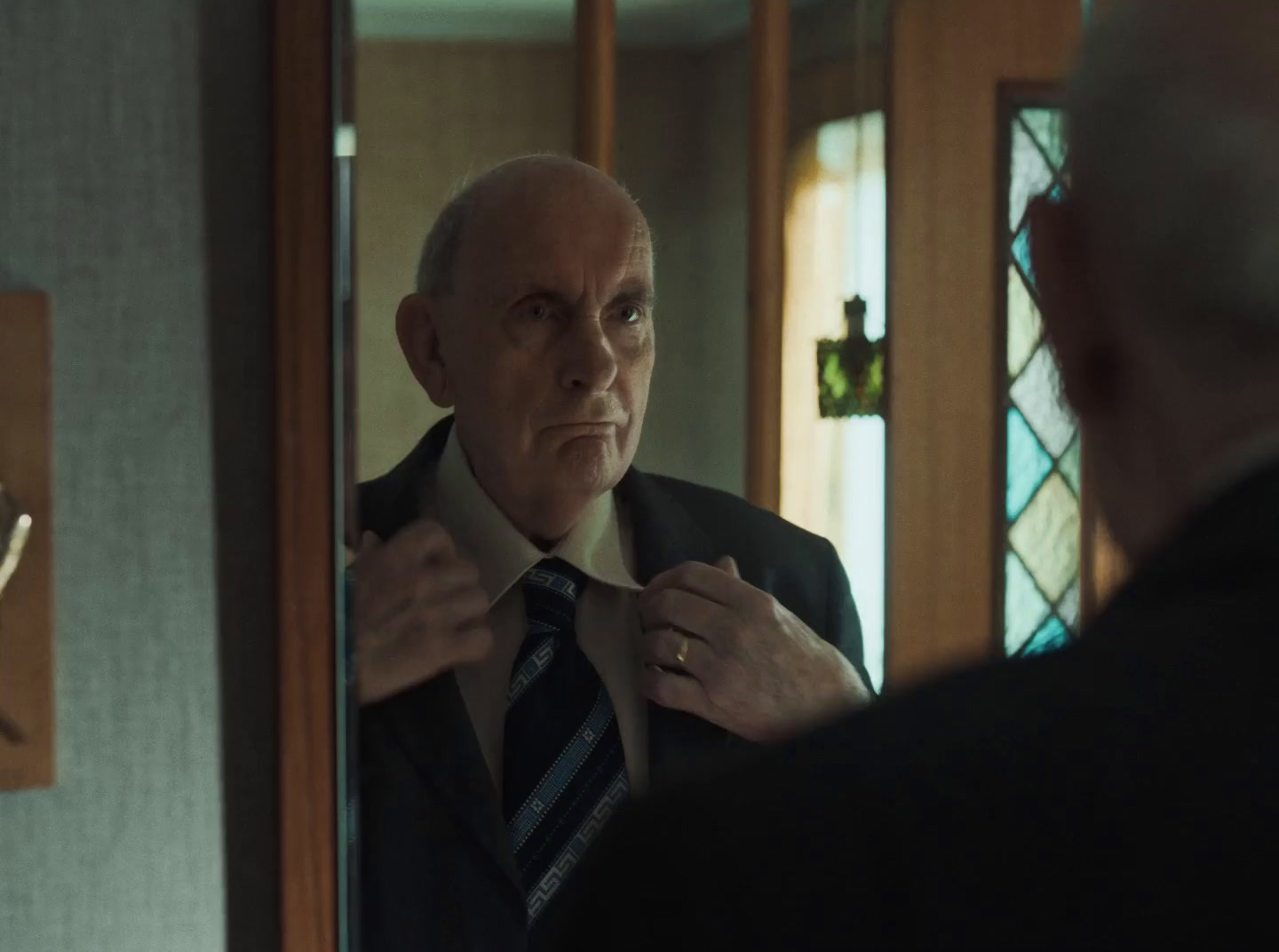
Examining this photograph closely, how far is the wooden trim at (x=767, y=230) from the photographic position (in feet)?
3.06

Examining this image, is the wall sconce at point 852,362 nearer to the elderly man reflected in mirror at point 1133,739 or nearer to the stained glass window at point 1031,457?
the stained glass window at point 1031,457

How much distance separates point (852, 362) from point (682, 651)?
0.20 meters

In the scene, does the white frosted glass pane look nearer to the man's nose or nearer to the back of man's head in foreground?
the man's nose

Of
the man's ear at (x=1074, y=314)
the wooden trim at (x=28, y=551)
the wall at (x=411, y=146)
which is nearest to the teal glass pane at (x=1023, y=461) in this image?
the wall at (x=411, y=146)

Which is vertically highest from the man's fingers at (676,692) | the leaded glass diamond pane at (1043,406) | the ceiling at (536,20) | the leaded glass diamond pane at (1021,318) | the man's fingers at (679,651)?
the ceiling at (536,20)

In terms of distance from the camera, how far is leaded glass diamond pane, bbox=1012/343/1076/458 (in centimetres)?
96

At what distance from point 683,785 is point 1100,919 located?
0.12 meters

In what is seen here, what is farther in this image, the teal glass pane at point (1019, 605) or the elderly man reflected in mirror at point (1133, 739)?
the teal glass pane at point (1019, 605)

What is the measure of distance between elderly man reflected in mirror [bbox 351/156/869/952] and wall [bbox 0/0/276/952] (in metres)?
0.10

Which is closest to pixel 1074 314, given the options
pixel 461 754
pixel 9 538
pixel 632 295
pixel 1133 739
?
pixel 1133 739

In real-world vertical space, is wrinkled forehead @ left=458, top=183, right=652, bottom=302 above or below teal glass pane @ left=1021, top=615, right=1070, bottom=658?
above

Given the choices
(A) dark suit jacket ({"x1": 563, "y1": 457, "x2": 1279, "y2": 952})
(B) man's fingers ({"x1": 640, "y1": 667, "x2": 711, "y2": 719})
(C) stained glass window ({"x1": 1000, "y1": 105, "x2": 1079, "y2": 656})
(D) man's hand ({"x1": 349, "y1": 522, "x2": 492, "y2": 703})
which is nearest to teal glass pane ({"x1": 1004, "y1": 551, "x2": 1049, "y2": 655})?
(C) stained glass window ({"x1": 1000, "y1": 105, "x2": 1079, "y2": 656})

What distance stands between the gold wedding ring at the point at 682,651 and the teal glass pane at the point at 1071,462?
0.85ft

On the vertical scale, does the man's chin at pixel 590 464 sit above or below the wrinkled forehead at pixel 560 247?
below
